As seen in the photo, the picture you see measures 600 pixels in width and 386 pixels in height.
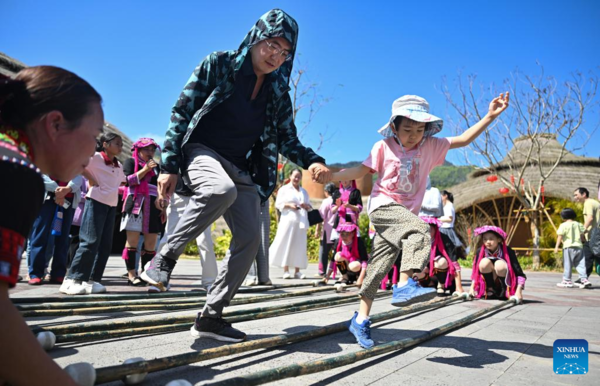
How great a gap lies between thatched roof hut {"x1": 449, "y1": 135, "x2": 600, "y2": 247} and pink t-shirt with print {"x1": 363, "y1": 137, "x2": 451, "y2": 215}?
1432 cm

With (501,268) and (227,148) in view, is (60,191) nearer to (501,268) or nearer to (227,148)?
(227,148)

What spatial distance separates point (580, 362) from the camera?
8.90 feet

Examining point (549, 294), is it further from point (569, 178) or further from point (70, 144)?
point (569, 178)

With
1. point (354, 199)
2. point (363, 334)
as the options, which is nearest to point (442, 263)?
point (354, 199)

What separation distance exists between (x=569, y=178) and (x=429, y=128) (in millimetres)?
17297

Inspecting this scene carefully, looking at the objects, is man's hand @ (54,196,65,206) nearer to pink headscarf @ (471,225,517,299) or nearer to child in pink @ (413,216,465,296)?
child in pink @ (413,216,465,296)

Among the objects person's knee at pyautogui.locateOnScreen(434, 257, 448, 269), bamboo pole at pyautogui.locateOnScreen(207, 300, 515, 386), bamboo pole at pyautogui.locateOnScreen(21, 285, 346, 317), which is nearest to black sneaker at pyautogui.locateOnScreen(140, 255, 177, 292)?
bamboo pole at pyautogui.locateOnScreen(21, 285, 346, 317)

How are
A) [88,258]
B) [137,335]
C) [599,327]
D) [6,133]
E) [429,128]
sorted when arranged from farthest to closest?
[88,258]
[599,327]
[429,128]
[137,335]
[6,133]

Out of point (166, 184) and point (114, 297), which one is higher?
point (166, 184)

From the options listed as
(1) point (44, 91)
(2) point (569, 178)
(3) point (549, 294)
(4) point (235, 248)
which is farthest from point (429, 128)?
(2) point (569, 178)

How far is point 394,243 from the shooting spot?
3135mm

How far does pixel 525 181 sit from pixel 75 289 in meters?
16.6

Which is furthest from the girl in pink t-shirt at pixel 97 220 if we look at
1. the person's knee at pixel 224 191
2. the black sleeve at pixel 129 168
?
the person's knee at pixel 224 191

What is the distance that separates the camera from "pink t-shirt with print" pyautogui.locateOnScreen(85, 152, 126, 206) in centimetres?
483
